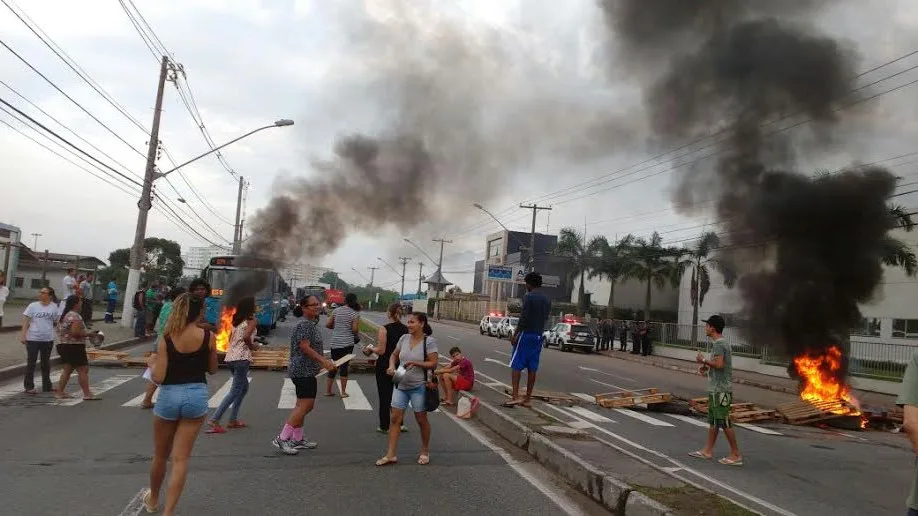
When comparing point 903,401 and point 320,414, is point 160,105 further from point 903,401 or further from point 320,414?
point 903,401

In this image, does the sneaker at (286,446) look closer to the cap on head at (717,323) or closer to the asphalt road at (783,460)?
the asphalt road at (783,460)

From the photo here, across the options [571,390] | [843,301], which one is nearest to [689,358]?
[843,301]

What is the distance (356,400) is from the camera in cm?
985

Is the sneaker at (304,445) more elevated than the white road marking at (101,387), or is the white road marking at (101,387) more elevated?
the sneaker at (304,445)

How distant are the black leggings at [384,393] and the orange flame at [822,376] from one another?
32.9 feet

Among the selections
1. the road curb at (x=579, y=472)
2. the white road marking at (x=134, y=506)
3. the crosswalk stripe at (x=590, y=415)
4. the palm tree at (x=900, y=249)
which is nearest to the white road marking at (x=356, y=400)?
the road curb at (x=579, y=472)

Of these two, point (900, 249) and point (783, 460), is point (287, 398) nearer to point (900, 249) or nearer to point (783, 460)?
point (783, 460)

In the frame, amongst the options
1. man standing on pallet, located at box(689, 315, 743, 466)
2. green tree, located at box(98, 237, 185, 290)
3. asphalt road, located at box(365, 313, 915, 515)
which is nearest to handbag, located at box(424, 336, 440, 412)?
asphalt road, located at box(365, 313, 915, 515)

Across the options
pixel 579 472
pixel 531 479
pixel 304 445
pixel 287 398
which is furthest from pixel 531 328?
pixel 287 398

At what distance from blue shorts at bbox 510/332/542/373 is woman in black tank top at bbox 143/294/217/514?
16.7ft

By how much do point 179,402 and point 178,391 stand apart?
7 centimetres

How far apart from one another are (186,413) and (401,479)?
206cm

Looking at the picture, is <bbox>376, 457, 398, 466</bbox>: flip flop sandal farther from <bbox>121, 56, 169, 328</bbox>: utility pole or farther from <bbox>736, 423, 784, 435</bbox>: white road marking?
<bbox>121, 56, 169, 328</bbox>: utility pole

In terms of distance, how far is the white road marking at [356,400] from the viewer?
9203 millimetres
